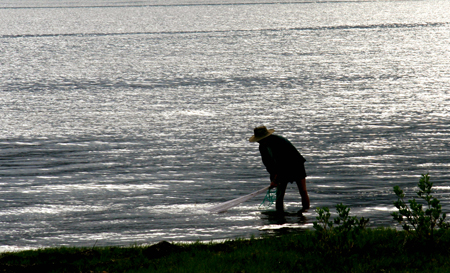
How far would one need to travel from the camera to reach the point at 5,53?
44.8 m

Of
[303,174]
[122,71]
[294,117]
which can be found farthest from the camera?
[122,71]

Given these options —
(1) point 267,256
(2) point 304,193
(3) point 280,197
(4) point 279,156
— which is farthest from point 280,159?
(1) point 267,256

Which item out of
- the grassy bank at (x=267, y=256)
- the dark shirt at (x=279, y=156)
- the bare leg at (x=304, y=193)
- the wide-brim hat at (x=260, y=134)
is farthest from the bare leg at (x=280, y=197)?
the grassy bank at (x=267, y=256)

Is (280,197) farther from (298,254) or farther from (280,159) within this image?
(298,254)

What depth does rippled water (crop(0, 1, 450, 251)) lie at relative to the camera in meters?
11.6

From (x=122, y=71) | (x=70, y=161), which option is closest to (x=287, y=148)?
(x=70, y=161)

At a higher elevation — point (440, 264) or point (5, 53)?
point (5, 53)

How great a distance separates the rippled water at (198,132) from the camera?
11.6 m

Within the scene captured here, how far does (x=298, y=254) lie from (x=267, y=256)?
17.6 inches

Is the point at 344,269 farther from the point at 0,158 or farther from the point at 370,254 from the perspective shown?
the point at 0,158

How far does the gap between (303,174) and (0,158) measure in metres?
9.18

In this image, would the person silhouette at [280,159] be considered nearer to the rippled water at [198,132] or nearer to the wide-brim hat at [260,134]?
the wide-brim hat at [260,134]

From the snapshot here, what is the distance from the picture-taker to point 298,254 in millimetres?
8406

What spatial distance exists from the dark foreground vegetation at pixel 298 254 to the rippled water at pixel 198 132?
4.61 feet
